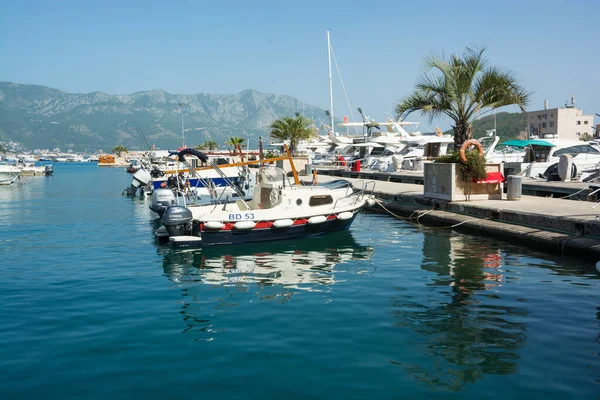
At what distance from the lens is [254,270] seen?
1520 cm

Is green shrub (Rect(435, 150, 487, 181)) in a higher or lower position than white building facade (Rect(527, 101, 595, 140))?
lower

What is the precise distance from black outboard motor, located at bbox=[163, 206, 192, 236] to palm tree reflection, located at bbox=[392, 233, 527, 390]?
305 inches

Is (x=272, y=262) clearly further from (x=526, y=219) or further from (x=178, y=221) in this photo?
(x=526, y=219)

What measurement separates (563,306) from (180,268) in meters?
9.69

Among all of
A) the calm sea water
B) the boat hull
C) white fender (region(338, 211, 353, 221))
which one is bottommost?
the calm sea water

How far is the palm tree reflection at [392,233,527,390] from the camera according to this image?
793cm

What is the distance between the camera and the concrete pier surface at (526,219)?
50.1ft

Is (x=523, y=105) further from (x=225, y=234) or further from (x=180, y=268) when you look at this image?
(x=180, y=268)

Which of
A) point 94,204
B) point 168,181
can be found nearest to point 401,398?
point 168,181

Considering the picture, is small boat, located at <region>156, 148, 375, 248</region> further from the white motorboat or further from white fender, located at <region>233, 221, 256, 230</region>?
Answer: the white motorboat

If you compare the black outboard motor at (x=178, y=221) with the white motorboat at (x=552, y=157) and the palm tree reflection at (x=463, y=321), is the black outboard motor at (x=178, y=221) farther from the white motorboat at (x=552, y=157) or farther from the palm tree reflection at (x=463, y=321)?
the white motorboat at (x=552, y=157)

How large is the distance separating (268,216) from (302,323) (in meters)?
8.71

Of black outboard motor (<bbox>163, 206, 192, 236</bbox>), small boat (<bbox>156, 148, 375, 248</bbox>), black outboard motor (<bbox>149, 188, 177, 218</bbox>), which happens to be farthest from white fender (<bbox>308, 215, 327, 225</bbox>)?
black outboard motor (<bbox>149, 188, 177, 218</bbox>)

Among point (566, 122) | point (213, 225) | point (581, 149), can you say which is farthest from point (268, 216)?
point (566, 122)
